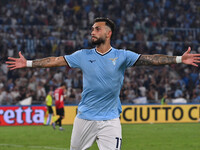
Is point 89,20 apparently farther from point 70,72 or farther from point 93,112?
point 93,112

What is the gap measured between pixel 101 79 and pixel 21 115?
18392 millimetres

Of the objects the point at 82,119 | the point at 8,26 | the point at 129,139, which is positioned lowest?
the point at 129,139

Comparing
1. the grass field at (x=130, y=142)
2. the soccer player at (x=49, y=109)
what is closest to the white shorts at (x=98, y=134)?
the grass field at (x=130, y=142)

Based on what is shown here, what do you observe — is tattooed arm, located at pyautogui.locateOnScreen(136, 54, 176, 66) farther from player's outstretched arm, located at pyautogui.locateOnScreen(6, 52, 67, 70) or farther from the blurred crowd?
the blurred crowd

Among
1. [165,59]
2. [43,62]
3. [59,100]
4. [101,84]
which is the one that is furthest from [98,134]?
[59,100]

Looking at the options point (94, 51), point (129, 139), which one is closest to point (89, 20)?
point (129, 139)

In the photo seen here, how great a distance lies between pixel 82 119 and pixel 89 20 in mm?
25962

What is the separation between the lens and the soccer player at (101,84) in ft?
23.2

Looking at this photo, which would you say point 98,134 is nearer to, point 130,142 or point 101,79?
point 101,79

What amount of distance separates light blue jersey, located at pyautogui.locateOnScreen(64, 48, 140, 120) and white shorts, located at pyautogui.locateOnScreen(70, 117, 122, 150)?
0.27 ft

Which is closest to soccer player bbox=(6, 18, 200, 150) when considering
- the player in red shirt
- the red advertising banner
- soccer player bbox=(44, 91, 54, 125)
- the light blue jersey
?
the light blue jersey

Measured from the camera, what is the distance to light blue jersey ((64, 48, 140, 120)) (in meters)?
7.08

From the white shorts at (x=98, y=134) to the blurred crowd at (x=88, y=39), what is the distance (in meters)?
18.5

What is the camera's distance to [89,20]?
3288 cm
